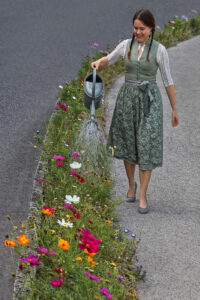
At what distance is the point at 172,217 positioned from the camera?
16.9 feet

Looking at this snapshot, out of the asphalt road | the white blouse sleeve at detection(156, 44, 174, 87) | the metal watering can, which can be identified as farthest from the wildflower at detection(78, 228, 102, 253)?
the white blouse sleeve at detection(156, 44, 174, 87)

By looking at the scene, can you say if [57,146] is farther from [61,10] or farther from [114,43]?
[61,10]

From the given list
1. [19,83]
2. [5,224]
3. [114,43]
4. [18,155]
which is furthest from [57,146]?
[114,43]

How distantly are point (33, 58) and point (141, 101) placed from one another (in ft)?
15.4

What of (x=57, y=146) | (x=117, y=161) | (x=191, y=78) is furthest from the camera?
(x=191, y=78)

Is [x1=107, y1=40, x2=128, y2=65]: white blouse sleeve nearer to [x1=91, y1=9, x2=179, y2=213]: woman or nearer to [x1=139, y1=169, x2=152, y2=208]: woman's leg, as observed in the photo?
[x1=91, y1=9, x2=179, y2=213]: woman

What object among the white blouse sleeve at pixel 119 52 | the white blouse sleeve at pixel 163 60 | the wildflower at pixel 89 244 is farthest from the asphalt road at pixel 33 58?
the white blouse sleeve at pixel 163 60

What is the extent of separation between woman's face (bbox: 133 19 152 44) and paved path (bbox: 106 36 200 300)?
150cm

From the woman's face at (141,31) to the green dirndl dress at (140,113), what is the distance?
3.5 inches

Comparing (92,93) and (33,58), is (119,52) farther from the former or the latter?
(33,58)

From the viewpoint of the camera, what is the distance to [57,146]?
5895 millimetres

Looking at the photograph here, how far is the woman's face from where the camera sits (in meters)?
4.64

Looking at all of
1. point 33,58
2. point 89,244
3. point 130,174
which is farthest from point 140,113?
point 33,58

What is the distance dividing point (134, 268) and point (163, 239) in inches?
22.4
